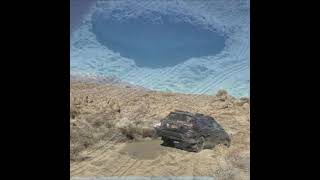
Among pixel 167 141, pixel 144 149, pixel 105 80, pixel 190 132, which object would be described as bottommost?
pixel 144 149

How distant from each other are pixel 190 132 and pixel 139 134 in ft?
3.21

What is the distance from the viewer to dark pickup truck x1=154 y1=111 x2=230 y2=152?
6551 mm

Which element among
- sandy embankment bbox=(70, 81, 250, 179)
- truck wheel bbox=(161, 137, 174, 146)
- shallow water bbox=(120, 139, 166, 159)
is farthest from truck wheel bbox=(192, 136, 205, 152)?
shallow water bbox=(120, 139, 166, 159)

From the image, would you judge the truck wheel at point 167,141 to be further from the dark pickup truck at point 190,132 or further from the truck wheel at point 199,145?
the truck wheel at point 199,145

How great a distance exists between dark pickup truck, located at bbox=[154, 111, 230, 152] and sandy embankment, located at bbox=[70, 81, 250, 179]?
0.38ft

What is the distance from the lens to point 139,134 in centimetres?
712

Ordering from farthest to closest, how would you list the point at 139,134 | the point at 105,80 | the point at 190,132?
the point at 105,80 → the point at 139,134 → the point at 190,132

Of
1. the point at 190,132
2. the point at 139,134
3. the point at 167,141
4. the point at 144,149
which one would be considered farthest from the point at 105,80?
the point at 190,132

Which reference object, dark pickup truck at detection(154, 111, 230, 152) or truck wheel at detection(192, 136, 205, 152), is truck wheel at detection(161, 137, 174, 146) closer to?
dark pickup truck at detection(154, 111, 230, 152)

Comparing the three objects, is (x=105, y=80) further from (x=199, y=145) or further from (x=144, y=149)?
(x=199, y=145)

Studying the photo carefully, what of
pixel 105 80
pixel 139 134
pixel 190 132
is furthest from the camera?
pixel 105 80
